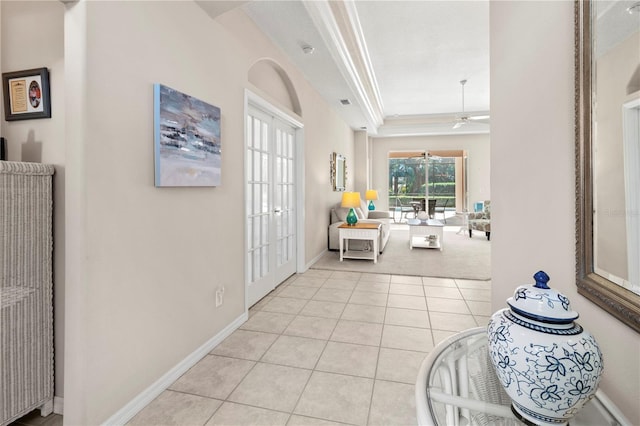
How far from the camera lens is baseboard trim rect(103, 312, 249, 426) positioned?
1599mm

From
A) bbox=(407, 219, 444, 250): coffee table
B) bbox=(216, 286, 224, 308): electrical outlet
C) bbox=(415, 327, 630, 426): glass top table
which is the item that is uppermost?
bbox=(407, 219, 444, 250): coffee table

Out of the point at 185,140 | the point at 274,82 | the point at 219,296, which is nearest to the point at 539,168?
the point at 185,140

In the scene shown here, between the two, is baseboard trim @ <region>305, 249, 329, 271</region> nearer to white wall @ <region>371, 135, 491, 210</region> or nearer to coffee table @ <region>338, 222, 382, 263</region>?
coffee table @ <region>338, 222, 382, 263</region>

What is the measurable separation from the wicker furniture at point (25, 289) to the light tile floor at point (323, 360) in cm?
56

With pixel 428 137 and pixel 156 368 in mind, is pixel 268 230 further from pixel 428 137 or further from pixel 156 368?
pixel 428 137

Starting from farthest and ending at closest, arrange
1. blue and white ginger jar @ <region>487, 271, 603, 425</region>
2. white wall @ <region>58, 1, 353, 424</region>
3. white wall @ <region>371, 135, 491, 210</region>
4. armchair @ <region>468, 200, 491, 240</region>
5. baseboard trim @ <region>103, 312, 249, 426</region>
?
white wall @ <region>371, 135, 491, 210</region> → armchair @ <region>468, 200, 491, 240</region> → baseboard trim @ <region>103, 312, 249, 426</region> → white wall @ <region>58, 1, 353, 424</region> → blue and white ginger jar @ <region>487, 271, 603, 425</region>

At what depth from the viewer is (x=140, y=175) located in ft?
5.65

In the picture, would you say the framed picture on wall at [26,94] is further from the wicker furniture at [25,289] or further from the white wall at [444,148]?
the white wall at [444,148]

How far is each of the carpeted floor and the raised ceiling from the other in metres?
2.76

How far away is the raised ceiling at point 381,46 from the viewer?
3.00m

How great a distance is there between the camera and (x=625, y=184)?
2.31ft

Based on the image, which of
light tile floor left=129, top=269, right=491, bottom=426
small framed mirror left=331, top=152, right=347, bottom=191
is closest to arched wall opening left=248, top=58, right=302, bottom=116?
small framed mirror left=331, top=152, right=347, bottom=191

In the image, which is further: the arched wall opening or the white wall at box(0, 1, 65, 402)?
the arched wall opening

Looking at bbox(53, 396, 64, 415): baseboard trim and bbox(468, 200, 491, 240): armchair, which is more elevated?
bbox(468, 200, 491, 240): armchair
